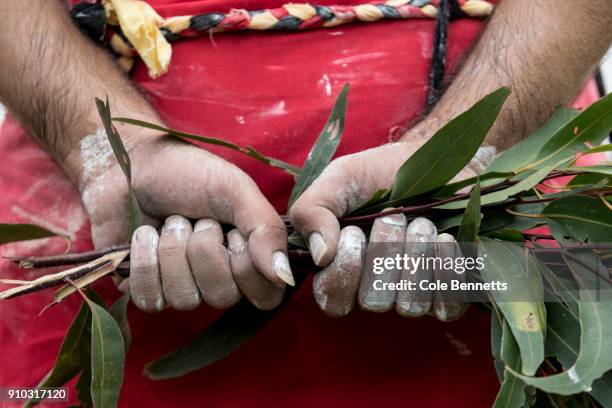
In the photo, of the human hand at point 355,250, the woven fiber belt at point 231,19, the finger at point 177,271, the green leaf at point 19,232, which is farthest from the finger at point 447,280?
the green leaf at point 19,232

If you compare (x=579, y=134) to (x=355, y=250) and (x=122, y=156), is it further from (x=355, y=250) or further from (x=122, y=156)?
(x=122, y=156)

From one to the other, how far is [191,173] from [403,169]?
30 cm

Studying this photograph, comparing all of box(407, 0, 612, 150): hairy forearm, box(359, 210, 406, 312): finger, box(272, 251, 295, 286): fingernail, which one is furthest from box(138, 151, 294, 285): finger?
box(407, 0, 612, 150): hairy forearm

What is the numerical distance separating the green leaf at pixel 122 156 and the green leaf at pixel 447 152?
1.19 ft

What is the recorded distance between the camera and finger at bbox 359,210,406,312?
103 cm

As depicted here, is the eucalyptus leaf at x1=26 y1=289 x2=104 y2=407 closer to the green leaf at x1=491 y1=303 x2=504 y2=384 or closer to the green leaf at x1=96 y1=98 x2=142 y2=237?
the green leaf at x1=96 y1=98 x2=142 y2=237

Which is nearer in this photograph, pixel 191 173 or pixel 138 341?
pixel 191 173

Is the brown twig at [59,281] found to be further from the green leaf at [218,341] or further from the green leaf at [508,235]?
the green leaf at [508,235]

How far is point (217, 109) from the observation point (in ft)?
4.21

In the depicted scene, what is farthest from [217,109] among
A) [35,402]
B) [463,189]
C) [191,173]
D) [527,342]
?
[527,342]

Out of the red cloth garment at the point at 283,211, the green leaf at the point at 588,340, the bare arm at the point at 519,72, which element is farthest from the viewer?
the red cloth garment at the point at 283,211

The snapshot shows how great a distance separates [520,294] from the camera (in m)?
0.96

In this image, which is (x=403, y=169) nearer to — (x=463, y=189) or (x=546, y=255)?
(x=463, y=189)

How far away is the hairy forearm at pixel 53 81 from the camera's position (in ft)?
4.17
